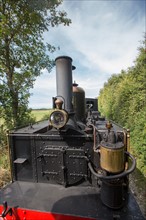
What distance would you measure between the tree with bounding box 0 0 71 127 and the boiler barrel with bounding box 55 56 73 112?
11.5 feet

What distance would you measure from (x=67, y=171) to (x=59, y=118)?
1.10m

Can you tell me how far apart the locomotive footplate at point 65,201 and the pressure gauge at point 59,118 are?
122 cm

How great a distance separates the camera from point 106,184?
2139mm

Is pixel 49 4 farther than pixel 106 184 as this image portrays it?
Yes

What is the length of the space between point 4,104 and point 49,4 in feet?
15.4

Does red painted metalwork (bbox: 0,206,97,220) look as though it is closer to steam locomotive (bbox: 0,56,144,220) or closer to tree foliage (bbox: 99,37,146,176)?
steam locomotive (bbox: 0,56,144,220)

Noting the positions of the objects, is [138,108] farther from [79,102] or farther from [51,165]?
[51,165]

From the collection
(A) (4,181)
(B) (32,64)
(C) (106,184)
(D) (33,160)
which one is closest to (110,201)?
(C) (106,184)

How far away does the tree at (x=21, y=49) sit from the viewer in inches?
220

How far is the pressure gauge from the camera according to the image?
228cm

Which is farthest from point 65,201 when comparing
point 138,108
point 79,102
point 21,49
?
point 21,49

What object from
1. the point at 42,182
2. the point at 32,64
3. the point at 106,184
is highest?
the point at 32,64

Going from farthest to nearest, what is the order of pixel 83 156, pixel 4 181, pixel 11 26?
1. pixel 11 26
2. pixel 4 181
3. pixel 83 156

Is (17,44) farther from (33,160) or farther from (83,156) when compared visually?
(83,156)
